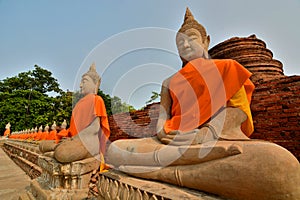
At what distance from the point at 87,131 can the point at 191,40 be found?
2.04m

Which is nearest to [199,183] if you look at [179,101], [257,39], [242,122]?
[242,122]

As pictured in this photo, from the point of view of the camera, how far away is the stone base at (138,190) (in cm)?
138

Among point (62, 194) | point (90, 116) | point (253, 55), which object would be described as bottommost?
point (62, 194)

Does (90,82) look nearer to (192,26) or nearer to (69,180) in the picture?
(69,180)

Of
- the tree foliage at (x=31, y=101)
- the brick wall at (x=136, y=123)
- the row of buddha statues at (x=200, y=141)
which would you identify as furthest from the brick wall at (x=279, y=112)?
the tree foliage at (x=31, y=101)

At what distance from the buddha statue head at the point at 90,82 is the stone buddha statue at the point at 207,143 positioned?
158 centimetres

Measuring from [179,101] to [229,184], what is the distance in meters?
1.26

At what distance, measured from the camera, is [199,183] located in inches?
57.9

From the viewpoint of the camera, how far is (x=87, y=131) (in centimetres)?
320

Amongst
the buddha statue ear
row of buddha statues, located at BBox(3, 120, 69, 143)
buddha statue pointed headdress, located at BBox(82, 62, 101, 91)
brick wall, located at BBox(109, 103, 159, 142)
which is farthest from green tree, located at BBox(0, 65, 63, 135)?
the buddha statue ear

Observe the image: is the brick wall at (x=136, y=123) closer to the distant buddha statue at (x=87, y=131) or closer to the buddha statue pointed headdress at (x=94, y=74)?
the buddha statue pointed headdress at (x=94, y=74)

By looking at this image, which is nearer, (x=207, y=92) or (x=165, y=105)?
(x=207, y=92)

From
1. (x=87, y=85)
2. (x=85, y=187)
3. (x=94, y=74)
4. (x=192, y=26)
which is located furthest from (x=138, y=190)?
(x=94, y=74)

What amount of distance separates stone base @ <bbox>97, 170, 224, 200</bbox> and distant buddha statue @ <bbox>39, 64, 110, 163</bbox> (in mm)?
885
